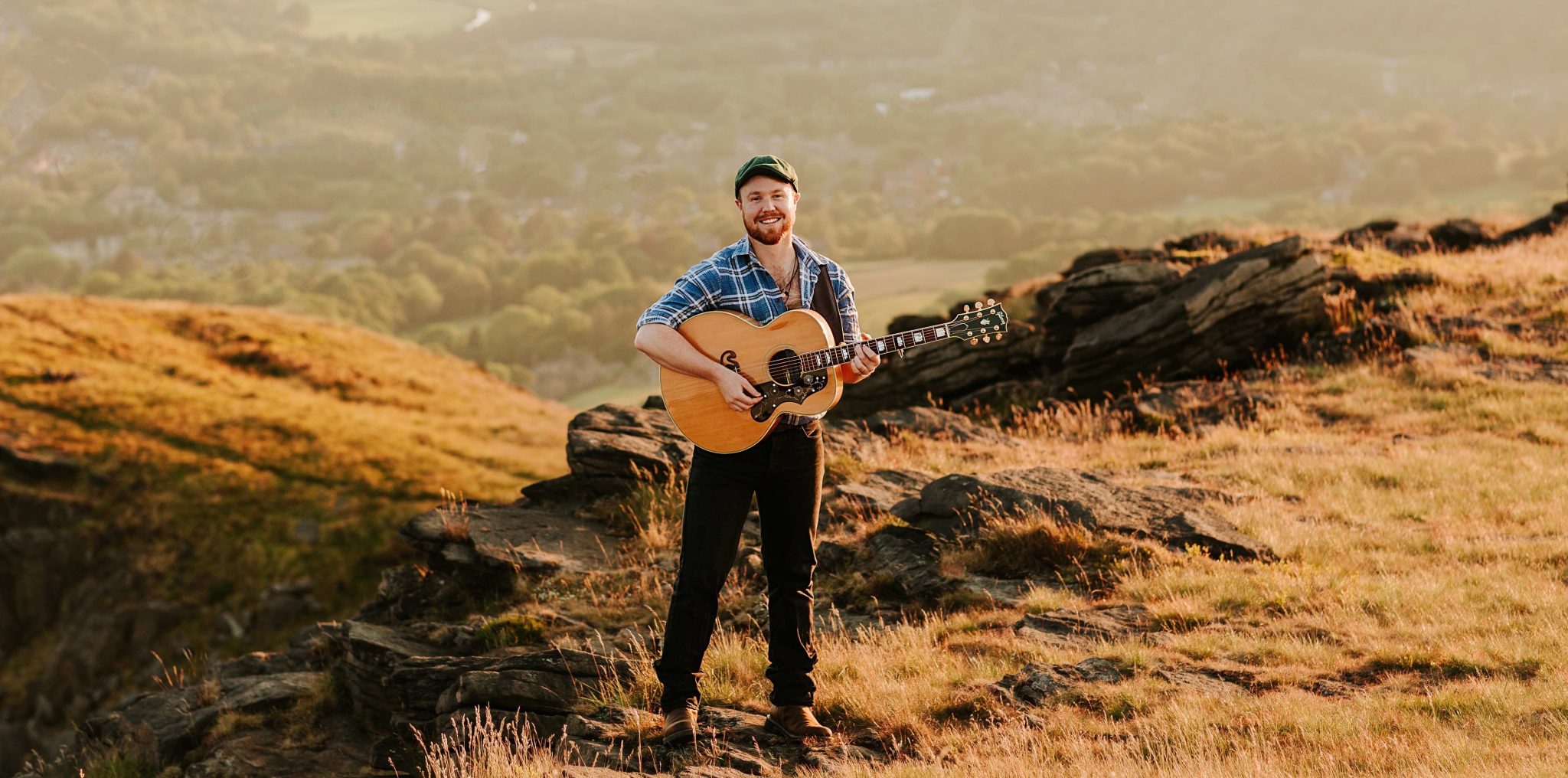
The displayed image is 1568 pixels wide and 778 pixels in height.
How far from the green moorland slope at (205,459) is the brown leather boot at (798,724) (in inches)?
1277

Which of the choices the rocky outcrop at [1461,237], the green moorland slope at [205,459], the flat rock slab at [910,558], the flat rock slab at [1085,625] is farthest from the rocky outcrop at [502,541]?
the green moorland slope at [205,459]

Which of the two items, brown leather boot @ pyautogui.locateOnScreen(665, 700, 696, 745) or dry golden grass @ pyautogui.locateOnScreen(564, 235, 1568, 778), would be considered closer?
dry golden grass @ pyautogui.locateOnScreen(564, 235, 1568, 778)

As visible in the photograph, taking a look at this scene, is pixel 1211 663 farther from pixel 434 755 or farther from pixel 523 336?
pixel 523 336

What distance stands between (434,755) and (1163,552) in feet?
20.0

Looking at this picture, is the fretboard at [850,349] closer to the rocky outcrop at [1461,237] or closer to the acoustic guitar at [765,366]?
the acoustic guitar at [765,366]

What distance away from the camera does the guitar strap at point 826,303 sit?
6.27 metres

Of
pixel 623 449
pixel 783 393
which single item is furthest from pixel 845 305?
pixel 623 449

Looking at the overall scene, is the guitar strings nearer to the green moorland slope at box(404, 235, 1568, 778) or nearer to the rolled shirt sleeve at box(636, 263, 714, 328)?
the rolled shirt sleeve at box(636, 263, 714, 328)

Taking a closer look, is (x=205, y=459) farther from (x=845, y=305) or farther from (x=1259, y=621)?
(x=1259, y=621)

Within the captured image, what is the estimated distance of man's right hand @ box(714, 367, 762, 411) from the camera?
5.92 meters

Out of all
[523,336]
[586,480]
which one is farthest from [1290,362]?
[523,336]

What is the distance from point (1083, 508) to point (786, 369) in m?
5.09

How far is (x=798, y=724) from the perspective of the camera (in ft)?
21.4

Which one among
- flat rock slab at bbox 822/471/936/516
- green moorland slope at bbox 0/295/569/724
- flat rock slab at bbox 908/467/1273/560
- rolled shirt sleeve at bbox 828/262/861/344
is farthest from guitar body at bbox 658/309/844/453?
green moorland slope at bbox 0/295/569/724
